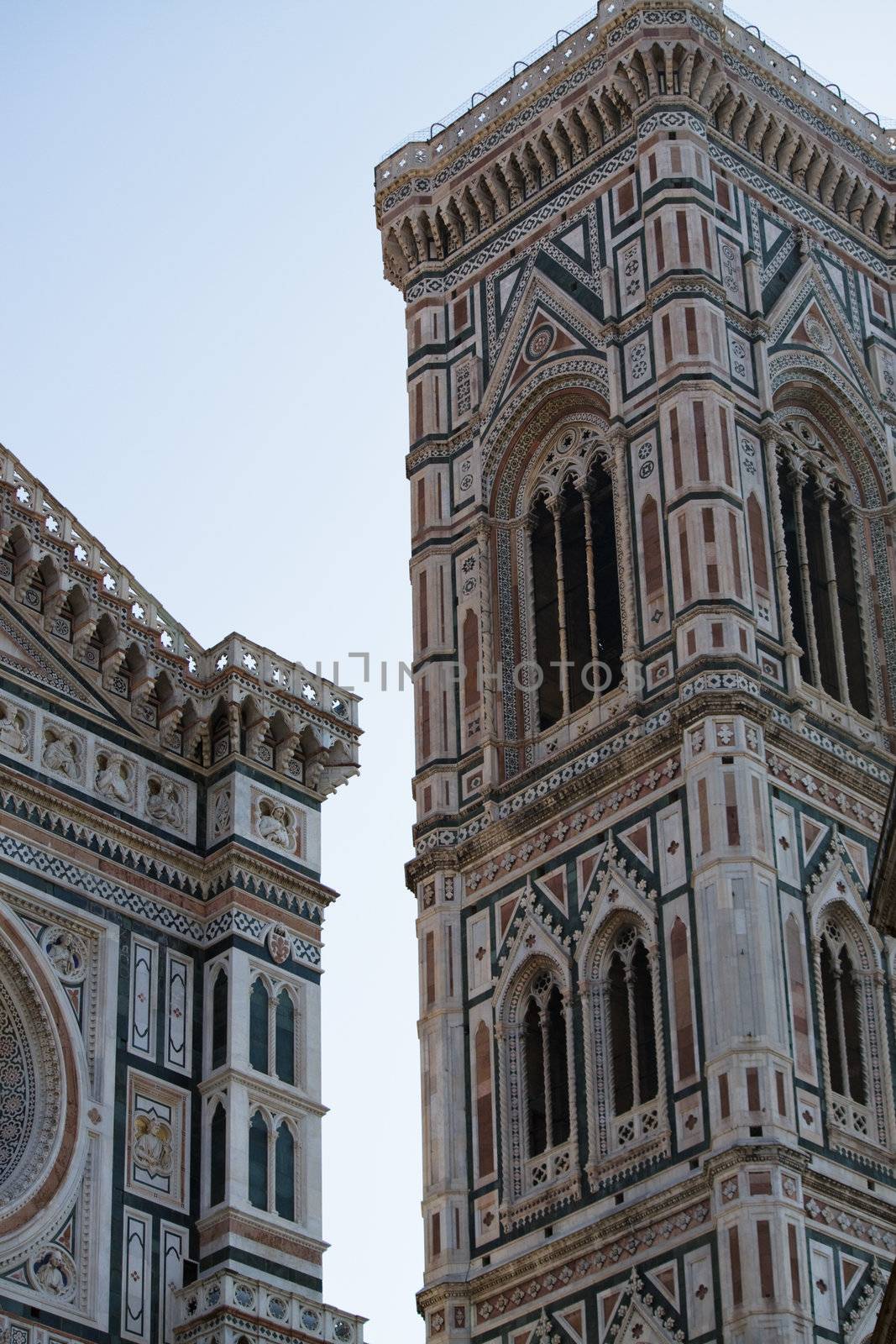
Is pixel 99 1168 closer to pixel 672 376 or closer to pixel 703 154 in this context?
pixel 672 376

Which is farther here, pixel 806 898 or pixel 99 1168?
pixel 806 898

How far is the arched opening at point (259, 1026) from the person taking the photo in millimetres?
22719

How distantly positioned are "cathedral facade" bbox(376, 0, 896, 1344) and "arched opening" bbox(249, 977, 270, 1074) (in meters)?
4.40

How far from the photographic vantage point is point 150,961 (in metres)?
22.8

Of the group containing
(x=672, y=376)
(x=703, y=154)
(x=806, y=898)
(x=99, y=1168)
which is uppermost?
(x=703, y=154)

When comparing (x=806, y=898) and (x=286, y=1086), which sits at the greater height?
(x=806, y=898)

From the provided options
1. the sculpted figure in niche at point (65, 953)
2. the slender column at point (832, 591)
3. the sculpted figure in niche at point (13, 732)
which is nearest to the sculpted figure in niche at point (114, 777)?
the sculpted figure in niche at point (13, 732)

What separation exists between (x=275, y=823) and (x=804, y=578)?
8043mm

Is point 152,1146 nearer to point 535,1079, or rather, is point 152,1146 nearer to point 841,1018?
point 535,1079

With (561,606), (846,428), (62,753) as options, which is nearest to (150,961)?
(62,753)

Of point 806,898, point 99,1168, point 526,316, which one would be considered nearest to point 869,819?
point 806,898

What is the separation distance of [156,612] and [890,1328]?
10350 mm

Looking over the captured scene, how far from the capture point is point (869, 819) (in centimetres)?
2869

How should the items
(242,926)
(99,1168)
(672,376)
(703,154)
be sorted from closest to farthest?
1. (99,1168)
2. (242,926)
3. (672,376)
4. (703,154)
